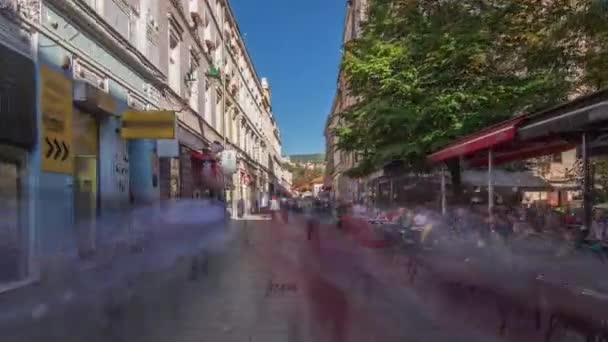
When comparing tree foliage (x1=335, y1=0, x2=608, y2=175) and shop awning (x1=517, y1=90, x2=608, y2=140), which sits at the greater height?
tree foliage (x1=335, y1=0, x2=608, y2=175)

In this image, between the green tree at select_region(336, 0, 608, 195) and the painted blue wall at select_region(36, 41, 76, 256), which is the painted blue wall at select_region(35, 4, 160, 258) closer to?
the painted blue wall at select_region(36, 41, 76, 256)

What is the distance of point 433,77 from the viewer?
62.0 ft

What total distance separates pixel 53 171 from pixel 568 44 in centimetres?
949

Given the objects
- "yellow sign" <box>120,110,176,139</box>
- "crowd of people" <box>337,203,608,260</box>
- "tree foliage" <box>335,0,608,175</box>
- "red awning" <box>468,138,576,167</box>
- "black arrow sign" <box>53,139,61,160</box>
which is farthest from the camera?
"tree foliage" <box>335,0,608,175</box>

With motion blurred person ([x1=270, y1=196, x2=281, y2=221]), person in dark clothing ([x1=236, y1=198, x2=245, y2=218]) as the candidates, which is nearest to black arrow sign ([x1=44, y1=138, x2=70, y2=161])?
motion blurred person ([x1=270, y1=196, x2=281, y2=221])

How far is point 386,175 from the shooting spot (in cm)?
2455

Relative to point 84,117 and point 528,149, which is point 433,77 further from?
point 84,117

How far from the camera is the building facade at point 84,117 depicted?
10.3m

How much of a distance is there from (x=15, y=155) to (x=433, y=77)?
12.5 meters

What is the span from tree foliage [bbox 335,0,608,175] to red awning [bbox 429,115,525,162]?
2.71m

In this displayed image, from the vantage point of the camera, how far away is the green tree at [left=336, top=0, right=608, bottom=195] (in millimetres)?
16438

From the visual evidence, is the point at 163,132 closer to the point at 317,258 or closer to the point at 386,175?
the point at 317,258

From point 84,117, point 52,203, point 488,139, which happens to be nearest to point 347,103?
point 84,117

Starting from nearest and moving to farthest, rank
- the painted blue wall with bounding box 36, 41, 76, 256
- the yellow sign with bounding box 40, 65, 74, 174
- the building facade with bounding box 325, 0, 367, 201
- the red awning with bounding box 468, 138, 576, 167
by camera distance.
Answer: the red awning with bounding box 468, 138, 576, 167
the painted blue wall with bounding box 36, 41, 76, 256
the yellow sign with bounding box 40, 65, 74, 174
the building facade with bounding box 325, 0, 367, 201
